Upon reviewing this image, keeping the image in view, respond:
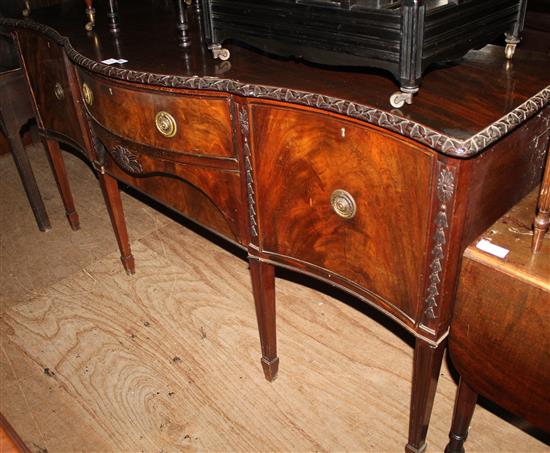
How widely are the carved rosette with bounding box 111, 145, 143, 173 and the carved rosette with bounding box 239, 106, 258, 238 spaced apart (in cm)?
39

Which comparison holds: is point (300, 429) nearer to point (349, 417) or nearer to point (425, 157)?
point (349, 417)

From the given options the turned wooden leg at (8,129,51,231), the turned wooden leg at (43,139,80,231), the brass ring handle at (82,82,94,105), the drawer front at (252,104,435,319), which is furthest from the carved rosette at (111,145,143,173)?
the turned wooden leg at (8,129,51,231)

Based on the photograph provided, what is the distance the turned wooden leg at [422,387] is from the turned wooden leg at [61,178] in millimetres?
1688

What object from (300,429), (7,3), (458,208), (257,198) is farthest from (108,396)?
(7,3)

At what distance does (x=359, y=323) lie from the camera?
6.67ft

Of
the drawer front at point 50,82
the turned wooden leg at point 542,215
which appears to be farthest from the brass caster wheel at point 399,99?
the drawer front at point 50,82

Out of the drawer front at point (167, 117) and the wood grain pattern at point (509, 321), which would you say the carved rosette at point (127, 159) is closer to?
the drawer front at point (167, 117)

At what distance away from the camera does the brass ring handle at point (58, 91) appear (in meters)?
1.97

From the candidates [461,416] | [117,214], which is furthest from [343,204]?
[117,214]

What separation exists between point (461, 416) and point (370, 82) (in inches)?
32.9

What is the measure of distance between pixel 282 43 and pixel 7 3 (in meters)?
1.98

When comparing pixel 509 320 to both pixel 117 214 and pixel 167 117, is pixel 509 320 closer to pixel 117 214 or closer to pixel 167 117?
pixel 167 117

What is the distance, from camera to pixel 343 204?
124 cm

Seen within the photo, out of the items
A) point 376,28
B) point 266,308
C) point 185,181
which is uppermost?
point 376,28
